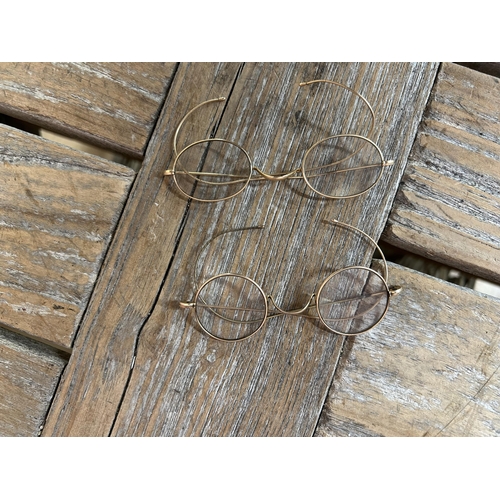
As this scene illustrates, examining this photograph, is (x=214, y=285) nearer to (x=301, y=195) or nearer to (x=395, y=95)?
(x=301, y=195)

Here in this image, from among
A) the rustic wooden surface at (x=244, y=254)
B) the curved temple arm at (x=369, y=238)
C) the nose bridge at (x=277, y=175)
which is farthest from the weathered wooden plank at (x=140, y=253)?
the curved temple arm at (x=369, y=238)

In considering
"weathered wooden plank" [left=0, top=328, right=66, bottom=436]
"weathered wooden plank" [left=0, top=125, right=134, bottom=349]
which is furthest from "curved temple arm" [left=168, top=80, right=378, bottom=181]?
"weathered wooden plank" [left=0, top=328, right=66, bottom=436]

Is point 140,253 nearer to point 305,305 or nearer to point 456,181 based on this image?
point 305,305

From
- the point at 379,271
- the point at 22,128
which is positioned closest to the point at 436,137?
the point at 379,271

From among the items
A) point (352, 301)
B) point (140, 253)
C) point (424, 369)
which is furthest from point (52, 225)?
point (424, 369)

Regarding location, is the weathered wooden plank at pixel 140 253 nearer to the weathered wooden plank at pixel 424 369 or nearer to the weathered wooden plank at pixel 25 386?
the weathered wooden plank at pixel 25 386

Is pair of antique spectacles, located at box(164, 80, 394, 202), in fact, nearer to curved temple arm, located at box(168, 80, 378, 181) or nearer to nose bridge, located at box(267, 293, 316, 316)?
curved temple arm, located at box(168, 80, 378, 181)
